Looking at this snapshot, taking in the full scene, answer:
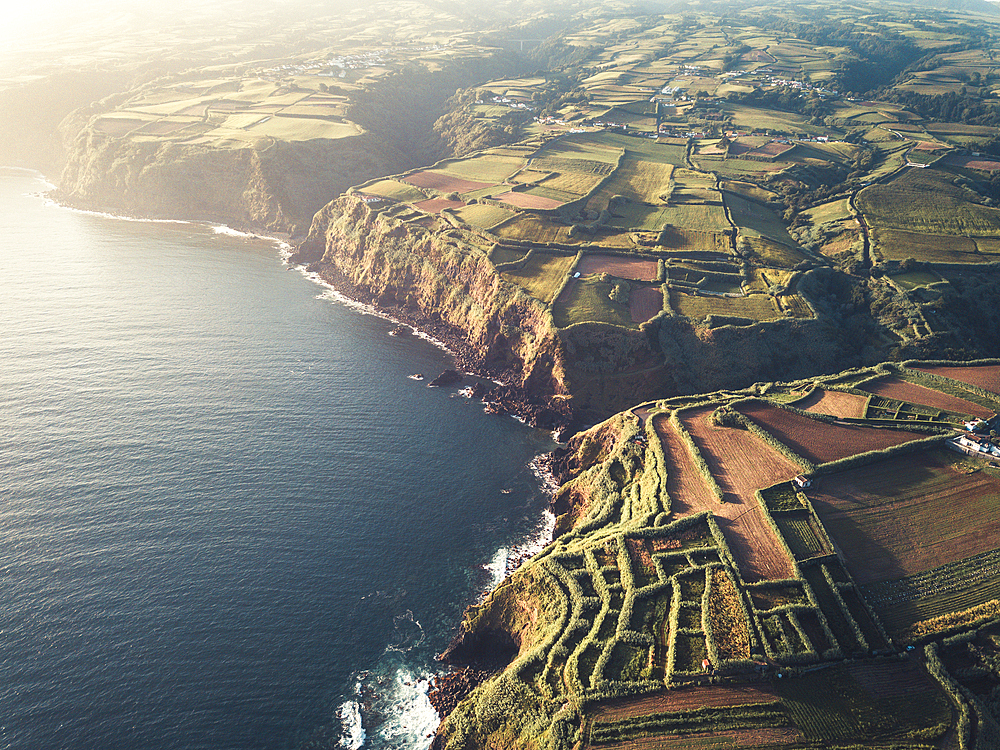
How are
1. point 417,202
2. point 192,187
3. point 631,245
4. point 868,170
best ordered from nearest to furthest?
point 631,245 < point 417,202 < point 868,170 < point 192,187

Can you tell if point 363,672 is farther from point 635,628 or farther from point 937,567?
point 937,567

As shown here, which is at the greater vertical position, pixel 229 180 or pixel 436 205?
pixel 436 205

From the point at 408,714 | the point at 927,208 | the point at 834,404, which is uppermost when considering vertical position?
the point at 834,404

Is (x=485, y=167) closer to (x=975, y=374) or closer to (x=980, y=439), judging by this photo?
(x=975, y=374)

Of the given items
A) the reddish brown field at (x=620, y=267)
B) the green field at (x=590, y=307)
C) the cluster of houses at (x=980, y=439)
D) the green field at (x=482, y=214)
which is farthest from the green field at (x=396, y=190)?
the cluster of houses at (x=980, y=439)

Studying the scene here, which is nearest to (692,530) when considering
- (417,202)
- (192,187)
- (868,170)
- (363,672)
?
(363,672)

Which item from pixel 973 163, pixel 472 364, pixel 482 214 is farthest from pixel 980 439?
pixel 973 163
